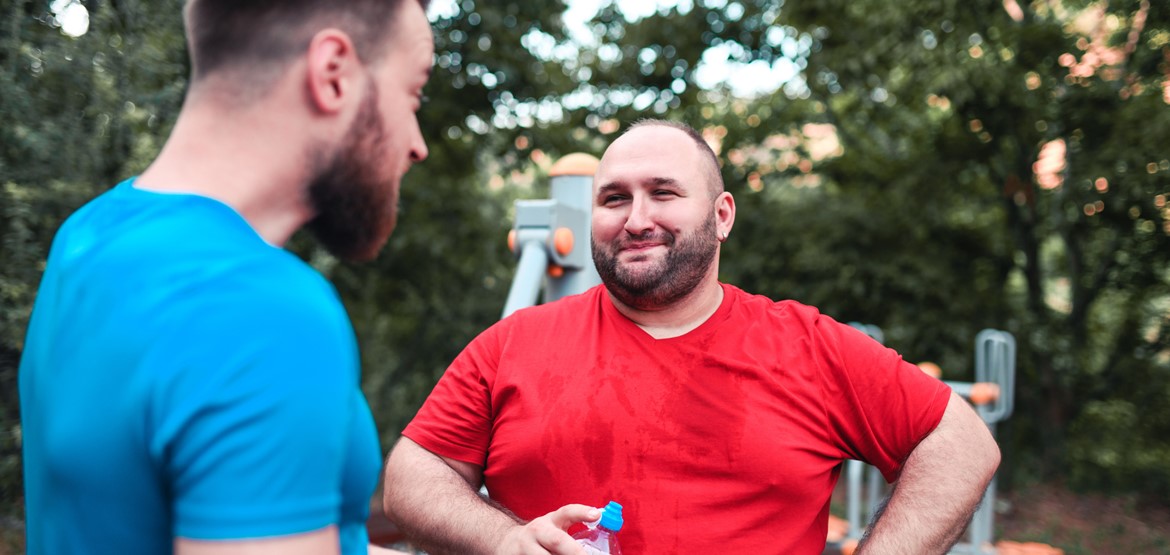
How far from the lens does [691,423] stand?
1.91 meters

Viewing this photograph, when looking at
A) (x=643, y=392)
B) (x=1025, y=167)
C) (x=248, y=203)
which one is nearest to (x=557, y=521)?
(x=643, y=392)

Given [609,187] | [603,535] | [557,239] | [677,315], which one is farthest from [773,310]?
[557,239]

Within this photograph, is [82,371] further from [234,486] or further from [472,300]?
[472,300]

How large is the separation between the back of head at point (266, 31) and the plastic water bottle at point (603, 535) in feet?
3.02

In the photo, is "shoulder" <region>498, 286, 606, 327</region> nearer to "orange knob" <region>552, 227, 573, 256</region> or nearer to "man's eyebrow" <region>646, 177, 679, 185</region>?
"man's eyebrow" <region>646, 177, 679, 185</region>

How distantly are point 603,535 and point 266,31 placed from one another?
1.19m

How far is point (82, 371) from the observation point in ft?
2.57

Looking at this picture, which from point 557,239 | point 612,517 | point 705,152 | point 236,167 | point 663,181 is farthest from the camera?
point 557,239

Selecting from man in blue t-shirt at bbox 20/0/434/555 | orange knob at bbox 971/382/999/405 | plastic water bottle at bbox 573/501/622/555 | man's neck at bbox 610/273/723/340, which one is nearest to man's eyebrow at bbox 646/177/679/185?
man's neck at bbox 610/273/723/340

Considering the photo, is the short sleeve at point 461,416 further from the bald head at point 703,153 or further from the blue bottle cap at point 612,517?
the bald head at point 703,153

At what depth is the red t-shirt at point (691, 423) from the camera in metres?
1.87

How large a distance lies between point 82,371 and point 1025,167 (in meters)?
8.25

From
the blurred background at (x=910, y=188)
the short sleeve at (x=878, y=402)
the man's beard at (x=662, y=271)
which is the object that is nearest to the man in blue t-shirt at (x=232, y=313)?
the man's beard at (x=662, y=271)

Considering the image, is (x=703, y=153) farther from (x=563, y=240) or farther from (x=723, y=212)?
(x=563, y=240)
